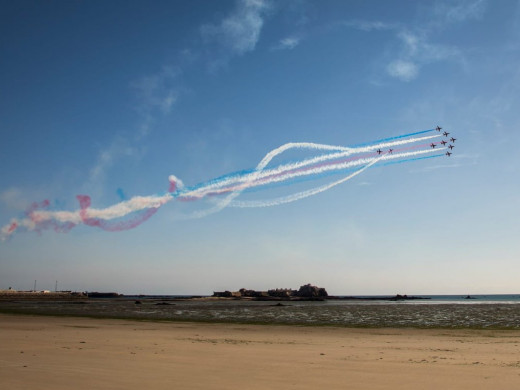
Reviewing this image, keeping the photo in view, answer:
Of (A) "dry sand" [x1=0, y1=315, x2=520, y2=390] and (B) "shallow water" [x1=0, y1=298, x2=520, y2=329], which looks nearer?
(A) "dry sand" [x1=0, y1=315, x2=520, y2=390]

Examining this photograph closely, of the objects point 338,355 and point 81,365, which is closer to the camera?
point 81,365

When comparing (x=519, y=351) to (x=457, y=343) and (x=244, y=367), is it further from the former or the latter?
(x=244, y=367)

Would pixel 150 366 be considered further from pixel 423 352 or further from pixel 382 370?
pixel 423 352

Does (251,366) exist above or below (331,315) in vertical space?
above

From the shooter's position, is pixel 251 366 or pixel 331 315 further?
pixel 331 315

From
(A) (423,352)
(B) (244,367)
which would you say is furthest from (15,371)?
(A) (423,352)

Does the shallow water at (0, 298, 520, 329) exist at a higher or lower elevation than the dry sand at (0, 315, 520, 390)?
lower

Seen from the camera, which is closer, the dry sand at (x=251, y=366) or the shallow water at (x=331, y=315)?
the dry sand at (x=251, y=366)

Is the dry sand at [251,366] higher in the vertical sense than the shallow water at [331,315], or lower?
higher

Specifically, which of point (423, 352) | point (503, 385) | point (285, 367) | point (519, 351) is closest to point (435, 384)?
point (503, 385)

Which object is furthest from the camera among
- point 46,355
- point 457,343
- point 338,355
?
point 457,343

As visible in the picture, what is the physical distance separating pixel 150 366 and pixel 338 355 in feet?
28.6

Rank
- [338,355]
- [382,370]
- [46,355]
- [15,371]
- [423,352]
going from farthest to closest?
[423,352]
[338,355]
[46,355]
[382,370]
[15,371]

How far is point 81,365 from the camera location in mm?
14969
